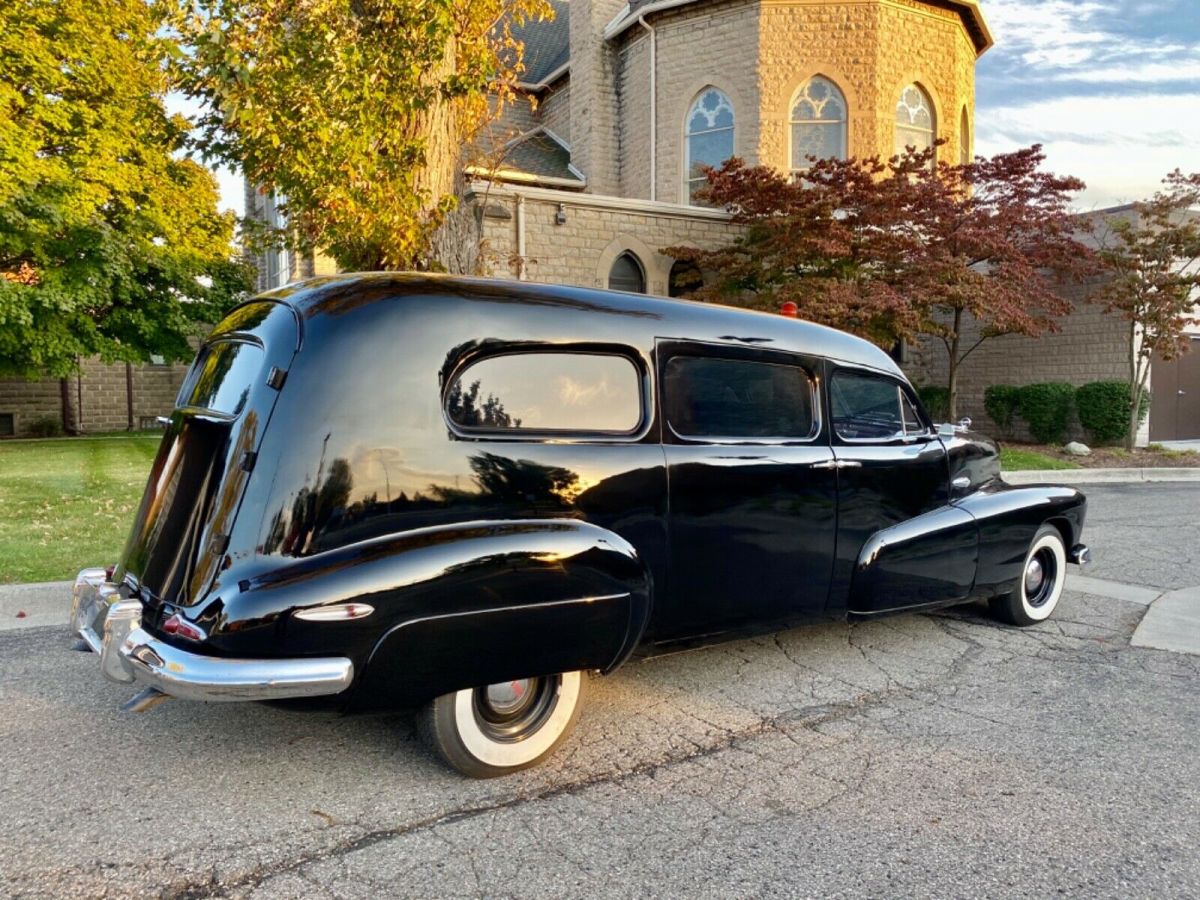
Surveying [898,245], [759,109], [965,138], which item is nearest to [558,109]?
[759,109]

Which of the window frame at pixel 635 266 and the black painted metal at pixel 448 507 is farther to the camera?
the window frame at pixel 635 266

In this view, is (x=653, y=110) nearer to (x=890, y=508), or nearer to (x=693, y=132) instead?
(x=693, y=132)

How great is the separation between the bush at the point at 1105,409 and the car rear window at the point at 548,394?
51.7 feet

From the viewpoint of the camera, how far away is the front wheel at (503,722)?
3.00 meters

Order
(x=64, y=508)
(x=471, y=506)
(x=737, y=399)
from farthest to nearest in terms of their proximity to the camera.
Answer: (x=64, y=508) → (x=737, y=399) → (x=471, y=506)

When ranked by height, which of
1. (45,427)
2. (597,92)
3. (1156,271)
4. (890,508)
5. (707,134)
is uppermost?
(597,92)

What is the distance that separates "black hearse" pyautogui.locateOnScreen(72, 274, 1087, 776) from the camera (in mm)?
2711

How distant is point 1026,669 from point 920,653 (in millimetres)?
534

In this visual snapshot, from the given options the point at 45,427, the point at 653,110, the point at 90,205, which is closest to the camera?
the point at 90,205

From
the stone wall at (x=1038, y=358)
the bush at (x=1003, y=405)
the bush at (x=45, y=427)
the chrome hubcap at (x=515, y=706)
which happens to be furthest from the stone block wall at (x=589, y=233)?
the bush at (x=45, y=427)

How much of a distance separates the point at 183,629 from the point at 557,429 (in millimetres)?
1465

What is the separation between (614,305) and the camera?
11.4 ft

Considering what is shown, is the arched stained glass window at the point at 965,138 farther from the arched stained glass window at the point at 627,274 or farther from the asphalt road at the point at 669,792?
the asphalt road at the point at 669,792

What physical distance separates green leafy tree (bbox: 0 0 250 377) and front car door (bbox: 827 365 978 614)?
1409 cm
